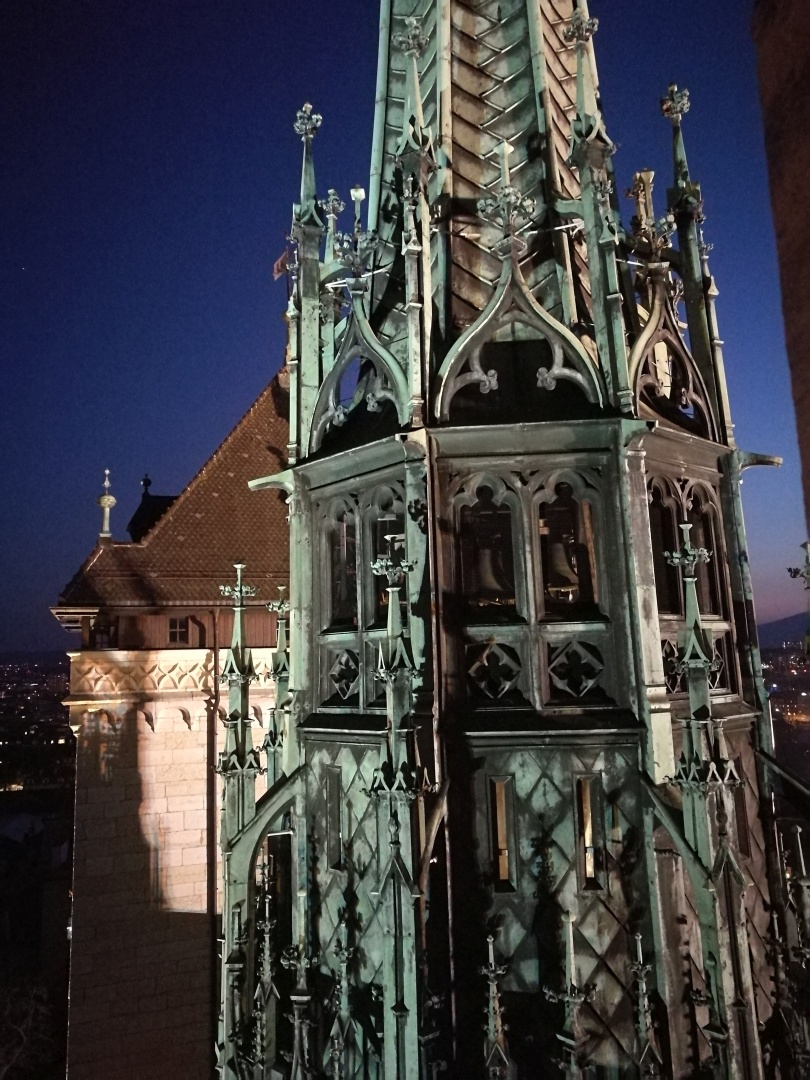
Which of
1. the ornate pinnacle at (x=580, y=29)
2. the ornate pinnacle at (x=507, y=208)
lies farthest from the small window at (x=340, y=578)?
the ornate pinnacle at (x=580, y=29)

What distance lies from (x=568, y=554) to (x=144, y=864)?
945 centimetres

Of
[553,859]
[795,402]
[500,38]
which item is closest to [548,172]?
[500,38]

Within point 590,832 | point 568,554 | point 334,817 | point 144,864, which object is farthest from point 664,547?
point 144,864

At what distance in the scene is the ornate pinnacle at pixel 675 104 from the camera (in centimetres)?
814

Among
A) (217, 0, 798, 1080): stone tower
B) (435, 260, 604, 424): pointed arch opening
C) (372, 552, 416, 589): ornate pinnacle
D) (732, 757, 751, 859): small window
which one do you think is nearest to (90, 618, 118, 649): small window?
(217, 0, 798, 1080): stone tower

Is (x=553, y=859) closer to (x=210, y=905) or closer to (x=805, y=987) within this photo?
(x=805, y=987)

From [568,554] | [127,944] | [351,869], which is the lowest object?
[127,944]

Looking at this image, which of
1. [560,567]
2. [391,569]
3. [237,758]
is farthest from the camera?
[560,567]

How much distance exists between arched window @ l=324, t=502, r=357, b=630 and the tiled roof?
6789 millimetres

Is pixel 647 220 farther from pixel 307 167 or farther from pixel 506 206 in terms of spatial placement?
pixel 307 167

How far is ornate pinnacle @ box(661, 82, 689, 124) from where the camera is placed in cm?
814

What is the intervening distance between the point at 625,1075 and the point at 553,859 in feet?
4.87

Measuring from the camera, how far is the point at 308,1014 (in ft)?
18.9

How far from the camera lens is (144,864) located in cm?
1336
